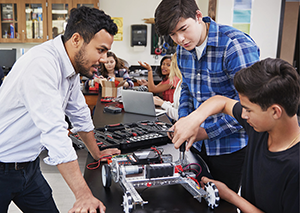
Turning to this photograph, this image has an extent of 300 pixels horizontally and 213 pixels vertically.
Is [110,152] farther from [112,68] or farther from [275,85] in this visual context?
[112,68]

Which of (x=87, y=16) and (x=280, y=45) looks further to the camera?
(x=280, y=45)

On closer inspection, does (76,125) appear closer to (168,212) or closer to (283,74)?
(168,212)

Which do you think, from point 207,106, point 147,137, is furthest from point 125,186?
point 147,137

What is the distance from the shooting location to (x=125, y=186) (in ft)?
2.90

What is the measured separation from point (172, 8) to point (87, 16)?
1.21 feet

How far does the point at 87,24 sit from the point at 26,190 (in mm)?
783

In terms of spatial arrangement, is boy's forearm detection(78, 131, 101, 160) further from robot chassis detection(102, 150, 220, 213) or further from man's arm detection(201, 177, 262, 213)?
man's arm detection(201, 177, 262, 213)

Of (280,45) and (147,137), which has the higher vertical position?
(280,45)

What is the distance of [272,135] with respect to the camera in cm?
86

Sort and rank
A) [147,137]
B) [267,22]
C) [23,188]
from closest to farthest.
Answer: [23,188], [147,137], [267,22]

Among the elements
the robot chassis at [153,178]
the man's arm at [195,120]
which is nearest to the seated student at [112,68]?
the man's arm at [195,120]

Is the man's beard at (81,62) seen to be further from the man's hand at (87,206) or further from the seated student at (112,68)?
the seated student at (112,68)

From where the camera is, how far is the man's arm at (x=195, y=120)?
3.42 ft

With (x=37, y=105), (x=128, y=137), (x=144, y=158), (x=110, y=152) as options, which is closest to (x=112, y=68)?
(x=128, y=137)
